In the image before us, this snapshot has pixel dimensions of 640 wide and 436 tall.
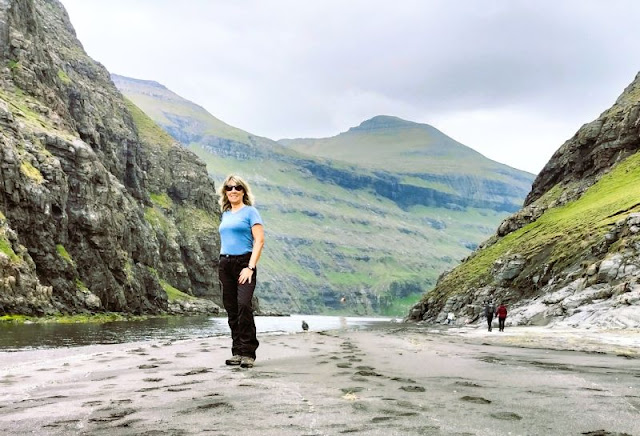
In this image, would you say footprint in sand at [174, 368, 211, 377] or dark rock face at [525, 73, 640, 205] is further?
dark rock face at [525, 73, 640, 205]

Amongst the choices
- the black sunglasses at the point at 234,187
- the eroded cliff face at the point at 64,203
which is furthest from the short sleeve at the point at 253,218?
the eroded cliff face at the point at 64,203

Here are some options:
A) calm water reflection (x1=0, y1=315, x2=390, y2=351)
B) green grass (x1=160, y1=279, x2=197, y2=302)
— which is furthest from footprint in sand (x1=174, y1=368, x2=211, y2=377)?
green grass (x1=160, y1=279, x2=197, y2=302)

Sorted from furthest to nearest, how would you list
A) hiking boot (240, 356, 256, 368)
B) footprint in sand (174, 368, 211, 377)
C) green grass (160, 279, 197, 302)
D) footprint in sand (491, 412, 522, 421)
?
green grass (160, 279, 197, 302) < hiking boot (240, 356, 256, 368) < footprint in sand (174, 368, 211, 377) < footprint in sand (491, 412, 522, 421)

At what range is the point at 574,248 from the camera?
6931 centimetres

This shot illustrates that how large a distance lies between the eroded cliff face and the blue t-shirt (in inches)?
2733

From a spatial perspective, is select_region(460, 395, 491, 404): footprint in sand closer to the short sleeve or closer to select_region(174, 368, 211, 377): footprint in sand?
select_region(174, 368, 211, 377): footprint in sand

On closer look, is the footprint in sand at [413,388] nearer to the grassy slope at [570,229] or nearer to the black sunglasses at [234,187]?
the black sunglasses at [234,187]

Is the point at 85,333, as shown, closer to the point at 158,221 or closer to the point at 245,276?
the point at 245,276

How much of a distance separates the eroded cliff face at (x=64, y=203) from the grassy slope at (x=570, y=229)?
227 feet

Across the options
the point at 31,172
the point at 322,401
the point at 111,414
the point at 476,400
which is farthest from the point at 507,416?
the point at 31,172

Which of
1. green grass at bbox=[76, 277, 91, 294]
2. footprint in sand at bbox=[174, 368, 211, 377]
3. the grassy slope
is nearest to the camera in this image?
footprint in sand at bbox=[174, 368, 211, 377]

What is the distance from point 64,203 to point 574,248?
292ft

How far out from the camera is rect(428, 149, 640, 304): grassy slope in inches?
2724

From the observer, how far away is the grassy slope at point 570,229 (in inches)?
2724
